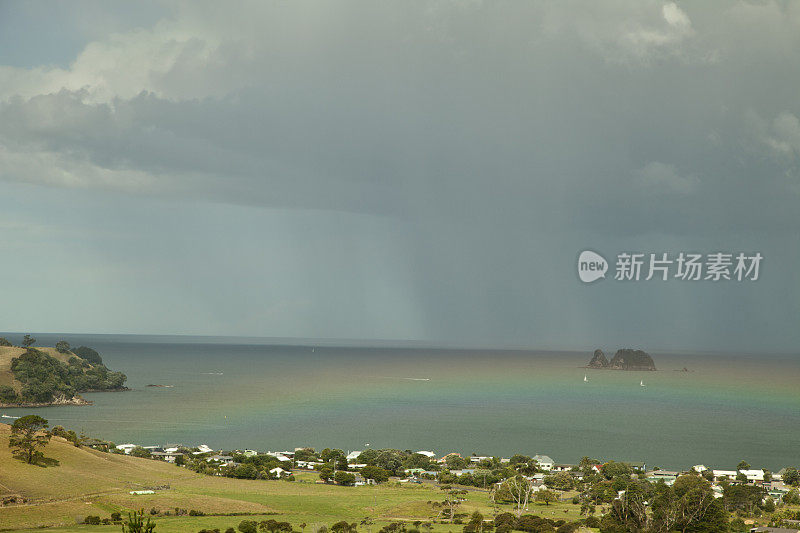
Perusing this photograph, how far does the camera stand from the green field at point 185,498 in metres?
46.4

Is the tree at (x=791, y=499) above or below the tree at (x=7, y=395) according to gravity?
above

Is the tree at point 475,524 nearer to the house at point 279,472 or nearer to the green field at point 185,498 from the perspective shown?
the green field at point 185,498

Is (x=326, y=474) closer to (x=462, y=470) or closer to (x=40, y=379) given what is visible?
(x=462, y=470)

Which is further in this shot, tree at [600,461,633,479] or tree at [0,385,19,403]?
tree at [0,385,19,403]

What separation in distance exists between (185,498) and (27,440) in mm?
16947

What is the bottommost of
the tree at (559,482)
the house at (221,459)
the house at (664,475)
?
the house at (221,459)

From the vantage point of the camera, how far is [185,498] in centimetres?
5234

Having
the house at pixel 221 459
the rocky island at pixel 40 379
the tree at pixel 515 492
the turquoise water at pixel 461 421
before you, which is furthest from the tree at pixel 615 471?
the rocky island at pixel 40 379

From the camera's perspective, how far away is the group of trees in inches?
5207

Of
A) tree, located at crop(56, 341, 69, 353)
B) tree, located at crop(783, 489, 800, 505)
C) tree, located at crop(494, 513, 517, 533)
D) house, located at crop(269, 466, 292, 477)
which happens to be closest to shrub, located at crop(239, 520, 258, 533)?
tree, located at crop(494, 513, 517, 533)

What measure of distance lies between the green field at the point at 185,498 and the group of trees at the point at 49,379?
76.6 meters

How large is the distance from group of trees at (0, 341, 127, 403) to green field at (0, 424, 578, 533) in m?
76.6

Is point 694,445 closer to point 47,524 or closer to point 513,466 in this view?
point 513,466

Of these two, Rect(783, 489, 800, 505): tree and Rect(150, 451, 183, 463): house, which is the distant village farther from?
Rect(783, 489, 800, 505): tree
